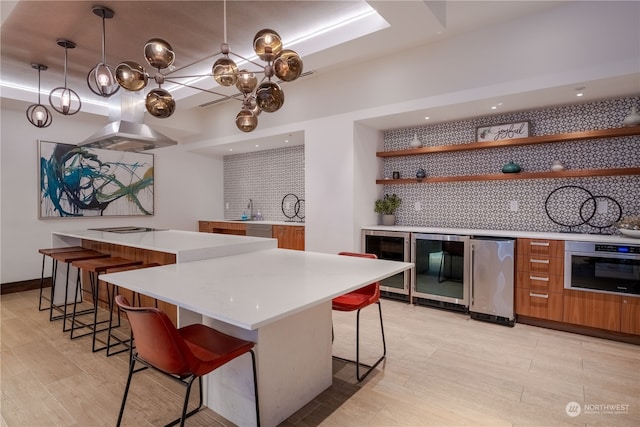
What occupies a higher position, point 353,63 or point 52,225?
point 353,63

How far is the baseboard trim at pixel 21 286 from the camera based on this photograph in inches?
191

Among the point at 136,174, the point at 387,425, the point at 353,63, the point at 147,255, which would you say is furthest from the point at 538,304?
the point at 136,174

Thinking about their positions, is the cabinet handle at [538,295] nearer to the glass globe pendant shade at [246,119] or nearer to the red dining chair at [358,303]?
the red dining chair at [358,303]

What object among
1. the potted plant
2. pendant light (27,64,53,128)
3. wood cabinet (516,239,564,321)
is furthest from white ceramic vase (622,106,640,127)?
pendant light (27,64,53,128)

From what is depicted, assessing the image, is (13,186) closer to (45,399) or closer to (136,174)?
(136,174)

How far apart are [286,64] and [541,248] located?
2.97m

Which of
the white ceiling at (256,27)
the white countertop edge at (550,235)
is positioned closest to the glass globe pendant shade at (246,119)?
the white ceiling at (256,27)

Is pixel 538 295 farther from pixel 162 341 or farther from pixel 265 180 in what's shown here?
pixel 265 180

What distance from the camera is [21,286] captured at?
5.00 m

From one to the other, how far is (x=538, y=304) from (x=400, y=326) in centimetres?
138

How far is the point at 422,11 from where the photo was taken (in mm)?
2727

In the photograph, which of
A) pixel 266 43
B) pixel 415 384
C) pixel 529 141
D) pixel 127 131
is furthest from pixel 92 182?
pixel 529 141

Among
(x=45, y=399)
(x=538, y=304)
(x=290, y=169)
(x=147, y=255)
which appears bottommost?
(x=45, y=399)

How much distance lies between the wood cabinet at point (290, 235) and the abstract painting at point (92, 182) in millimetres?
2601
